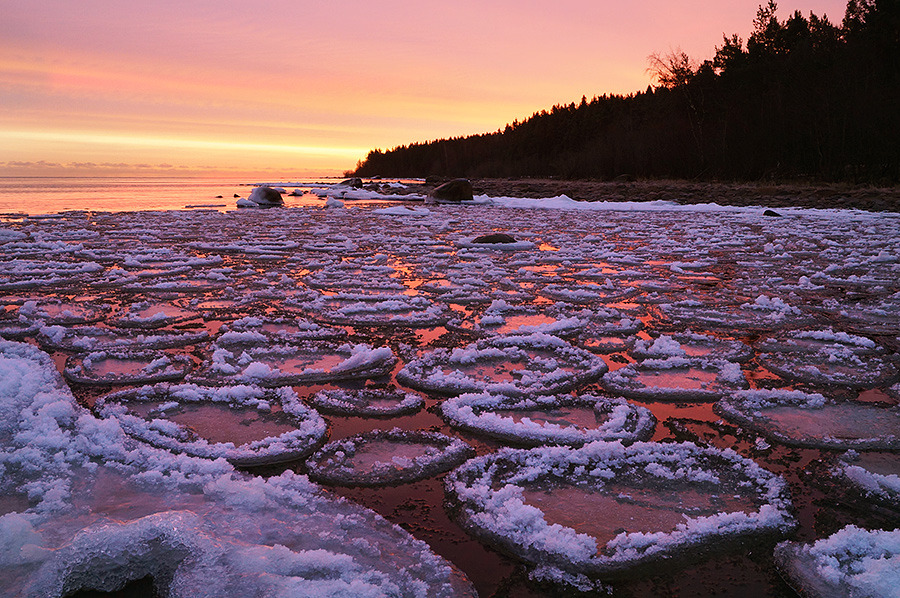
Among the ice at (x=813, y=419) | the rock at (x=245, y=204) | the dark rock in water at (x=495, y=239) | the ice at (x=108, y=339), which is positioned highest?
the rock at (x=245, y=204)

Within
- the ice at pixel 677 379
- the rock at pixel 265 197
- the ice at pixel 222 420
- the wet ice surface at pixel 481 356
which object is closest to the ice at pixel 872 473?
the wet ice surface at pixel 481 356

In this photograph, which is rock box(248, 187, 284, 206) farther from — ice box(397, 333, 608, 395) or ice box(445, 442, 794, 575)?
ice box(445, 442, 794, 575)

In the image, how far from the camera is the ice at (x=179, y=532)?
1.03 meters

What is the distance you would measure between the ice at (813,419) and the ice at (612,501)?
322 mm

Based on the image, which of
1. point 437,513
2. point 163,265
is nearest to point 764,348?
point 437,513

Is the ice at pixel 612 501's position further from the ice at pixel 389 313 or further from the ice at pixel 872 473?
the ice at pixel 389 313

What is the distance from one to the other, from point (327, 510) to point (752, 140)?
24429 mm

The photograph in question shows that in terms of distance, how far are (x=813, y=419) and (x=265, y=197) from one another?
16.6 metres

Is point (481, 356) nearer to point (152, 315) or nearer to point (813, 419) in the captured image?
point (813, 419)

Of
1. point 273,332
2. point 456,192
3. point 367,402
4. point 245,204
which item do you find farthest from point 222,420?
point 456,192

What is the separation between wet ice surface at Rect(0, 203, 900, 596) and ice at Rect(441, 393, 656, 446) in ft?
0.05

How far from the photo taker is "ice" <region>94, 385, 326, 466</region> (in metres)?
1.57

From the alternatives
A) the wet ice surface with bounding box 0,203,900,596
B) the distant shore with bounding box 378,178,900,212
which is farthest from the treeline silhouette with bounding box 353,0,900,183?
the wet ice surface with bounding box 0,203,900,596

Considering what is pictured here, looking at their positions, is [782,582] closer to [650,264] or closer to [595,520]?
[595,520]
